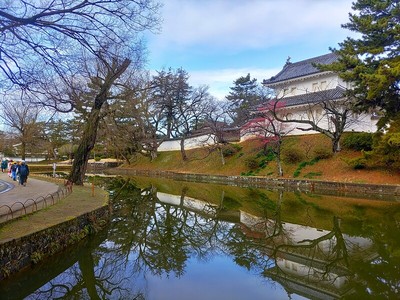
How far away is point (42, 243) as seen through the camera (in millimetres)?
7629

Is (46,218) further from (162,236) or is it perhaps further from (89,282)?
(162,236)

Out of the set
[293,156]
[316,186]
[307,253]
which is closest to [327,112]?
[293,156]

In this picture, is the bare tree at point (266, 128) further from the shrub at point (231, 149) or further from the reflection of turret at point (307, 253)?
the reflection of turret at point (307, 253)

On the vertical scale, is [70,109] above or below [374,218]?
above

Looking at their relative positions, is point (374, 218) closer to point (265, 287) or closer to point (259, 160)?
point (265, 287)

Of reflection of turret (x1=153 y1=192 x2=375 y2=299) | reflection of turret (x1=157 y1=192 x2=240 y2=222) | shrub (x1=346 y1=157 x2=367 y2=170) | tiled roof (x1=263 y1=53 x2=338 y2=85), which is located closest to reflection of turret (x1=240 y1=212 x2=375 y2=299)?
reflection of turret (x1=153 y1=192 x2=375 y2=299)

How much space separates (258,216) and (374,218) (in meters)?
4.55

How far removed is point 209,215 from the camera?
14.3 metres

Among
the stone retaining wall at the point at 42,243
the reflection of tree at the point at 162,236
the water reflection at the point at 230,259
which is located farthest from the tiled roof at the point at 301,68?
the stone retaining wall at the point at 42,243

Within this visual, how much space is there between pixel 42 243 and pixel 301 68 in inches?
1332

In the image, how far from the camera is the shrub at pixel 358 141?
2481cm

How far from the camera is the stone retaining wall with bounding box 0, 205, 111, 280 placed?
636 centimetres

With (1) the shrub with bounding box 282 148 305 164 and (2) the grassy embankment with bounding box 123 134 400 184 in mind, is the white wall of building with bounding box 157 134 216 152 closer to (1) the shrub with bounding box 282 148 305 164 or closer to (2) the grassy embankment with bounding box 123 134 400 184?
(2) the grassy embankment with bounding box 123 134 400 184

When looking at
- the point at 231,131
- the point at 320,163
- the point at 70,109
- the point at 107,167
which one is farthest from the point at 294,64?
the point at 107,167
